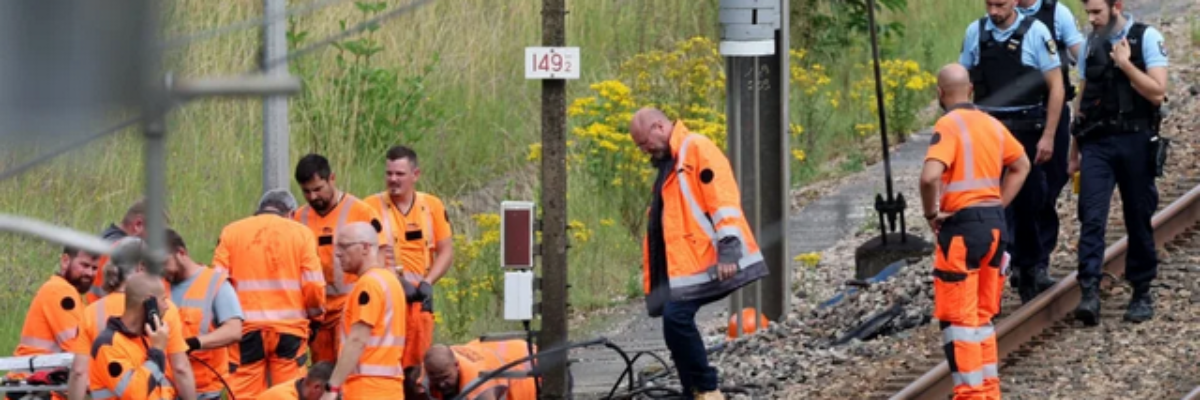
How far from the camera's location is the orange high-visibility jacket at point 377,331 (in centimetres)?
924

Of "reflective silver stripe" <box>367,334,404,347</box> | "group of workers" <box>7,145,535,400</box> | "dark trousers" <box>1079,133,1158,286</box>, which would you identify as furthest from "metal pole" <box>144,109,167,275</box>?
"dark trousers" <box>1079,133,1158,286</box>

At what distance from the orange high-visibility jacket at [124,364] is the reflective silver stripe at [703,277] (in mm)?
2555

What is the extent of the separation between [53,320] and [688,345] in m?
2.99

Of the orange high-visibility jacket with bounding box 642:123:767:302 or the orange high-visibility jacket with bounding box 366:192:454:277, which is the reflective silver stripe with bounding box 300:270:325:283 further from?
the orange high-visibility jacket with bounding box 642:123:767:302

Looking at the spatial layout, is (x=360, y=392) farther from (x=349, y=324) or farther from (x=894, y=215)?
(x=894, y=215)

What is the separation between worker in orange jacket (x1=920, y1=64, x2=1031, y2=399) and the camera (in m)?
9.75

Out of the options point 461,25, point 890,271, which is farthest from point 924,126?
point 890,271

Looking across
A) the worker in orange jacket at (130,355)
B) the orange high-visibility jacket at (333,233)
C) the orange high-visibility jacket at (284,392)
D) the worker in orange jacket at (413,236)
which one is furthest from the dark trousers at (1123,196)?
the worker in orange jacket at (130,355)

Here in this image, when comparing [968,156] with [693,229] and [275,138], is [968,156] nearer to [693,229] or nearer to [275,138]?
[693,229]

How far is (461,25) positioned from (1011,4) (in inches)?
414

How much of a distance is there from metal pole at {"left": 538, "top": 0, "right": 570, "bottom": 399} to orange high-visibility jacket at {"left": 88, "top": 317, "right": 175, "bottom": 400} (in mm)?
2964

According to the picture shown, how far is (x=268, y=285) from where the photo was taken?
10266mm

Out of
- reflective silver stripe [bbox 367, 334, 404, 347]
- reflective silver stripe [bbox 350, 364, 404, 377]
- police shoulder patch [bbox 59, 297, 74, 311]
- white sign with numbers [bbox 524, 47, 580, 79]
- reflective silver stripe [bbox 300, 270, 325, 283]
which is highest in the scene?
white sign with numbers [bbox 524, 47, 580, 79]

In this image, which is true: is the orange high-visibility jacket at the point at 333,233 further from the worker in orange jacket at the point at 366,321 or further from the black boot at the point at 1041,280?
the black boot at the point at 1041,280
